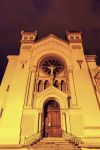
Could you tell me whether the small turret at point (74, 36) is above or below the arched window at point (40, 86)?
above

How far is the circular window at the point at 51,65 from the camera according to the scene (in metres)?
21.9

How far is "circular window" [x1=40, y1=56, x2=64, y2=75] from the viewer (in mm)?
21906

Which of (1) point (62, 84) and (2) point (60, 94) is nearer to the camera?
(2) point (60, 94)

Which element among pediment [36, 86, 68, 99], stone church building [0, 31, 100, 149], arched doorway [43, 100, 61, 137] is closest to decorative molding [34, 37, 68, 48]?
stone church building [0, 31, 100, 149]

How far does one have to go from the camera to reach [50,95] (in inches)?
742

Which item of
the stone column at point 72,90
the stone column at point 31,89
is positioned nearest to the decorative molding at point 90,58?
the stone column at point 72,90

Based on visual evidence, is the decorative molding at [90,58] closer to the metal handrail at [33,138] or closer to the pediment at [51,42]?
the pediment at [51,42]

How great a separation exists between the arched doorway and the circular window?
3.91 metres

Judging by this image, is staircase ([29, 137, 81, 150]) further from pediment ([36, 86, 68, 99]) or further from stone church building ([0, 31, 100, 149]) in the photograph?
pediment ([36, 86, 68, 99])

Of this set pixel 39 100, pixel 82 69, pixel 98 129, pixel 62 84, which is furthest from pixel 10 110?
pixel 82 69

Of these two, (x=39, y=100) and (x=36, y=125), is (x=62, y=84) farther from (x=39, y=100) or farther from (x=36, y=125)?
(x=36, y=125)

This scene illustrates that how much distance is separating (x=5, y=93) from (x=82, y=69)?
8553 mm

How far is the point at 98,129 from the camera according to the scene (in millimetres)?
16094

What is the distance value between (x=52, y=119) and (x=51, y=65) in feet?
23.5
